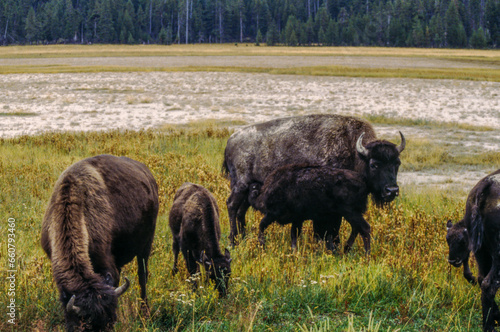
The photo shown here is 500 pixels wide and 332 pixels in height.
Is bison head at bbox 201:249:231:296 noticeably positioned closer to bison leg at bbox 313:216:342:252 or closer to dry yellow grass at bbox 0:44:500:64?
bison leg at bbox 313:216:342:252

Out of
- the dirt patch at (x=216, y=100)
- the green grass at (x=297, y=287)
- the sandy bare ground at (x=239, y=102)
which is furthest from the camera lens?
the dirt patch at (x=216, y=100)

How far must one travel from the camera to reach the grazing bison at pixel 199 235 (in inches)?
244

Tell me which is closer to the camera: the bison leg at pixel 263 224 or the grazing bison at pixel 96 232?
the grazing bison at pixel 96 232

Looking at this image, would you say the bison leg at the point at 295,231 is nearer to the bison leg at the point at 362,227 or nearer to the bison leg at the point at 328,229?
the bison leg at the point at 328,229

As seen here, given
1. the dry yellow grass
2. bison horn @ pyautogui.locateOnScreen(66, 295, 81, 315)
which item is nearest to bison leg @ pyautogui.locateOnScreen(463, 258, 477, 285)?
bison horn @ pyautogui.locateOnScreen(66, 295, 81, 315)

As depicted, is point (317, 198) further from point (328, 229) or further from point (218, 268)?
point (218, 268)

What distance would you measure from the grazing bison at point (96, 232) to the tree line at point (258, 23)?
4971 inches

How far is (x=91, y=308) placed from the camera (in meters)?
3.86

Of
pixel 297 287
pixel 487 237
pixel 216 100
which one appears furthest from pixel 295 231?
A: pixel 216 100

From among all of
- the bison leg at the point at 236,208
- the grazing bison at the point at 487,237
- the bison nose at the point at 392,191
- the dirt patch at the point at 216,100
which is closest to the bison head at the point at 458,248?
the grazing bison at the point at 487,237

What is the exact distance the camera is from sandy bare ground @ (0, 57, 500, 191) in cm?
2139

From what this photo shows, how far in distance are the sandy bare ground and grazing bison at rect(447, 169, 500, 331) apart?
7844 millimetres

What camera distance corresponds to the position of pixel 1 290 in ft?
19.1

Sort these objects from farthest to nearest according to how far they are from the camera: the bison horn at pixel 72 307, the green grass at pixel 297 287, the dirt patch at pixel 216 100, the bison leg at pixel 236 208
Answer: the dirt patch at pixel 216 100 → the bison leg at pixel 236 208 → the green grass at pixel 297 287 → the bison horn at pixel 72 307
